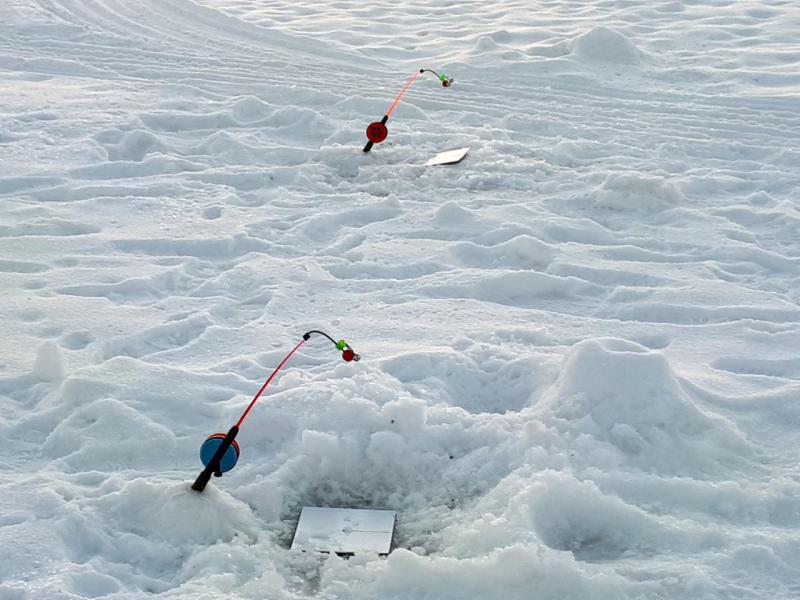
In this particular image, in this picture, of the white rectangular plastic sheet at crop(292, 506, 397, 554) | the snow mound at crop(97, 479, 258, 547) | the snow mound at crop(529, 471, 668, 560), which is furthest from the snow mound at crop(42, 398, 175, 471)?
the snow mound at crop(529, 471, 668, 560)

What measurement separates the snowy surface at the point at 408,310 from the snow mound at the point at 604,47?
0.11ft

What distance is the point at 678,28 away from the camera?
A: 7.77m

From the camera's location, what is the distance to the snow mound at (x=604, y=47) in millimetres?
7113

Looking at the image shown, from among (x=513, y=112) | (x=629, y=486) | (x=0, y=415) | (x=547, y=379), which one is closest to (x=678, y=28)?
(x=513, y=112)

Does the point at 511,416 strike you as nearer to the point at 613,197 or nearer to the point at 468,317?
the point at 468,317

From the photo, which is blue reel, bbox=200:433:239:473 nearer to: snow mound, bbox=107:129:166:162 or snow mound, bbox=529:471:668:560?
snow mound, bbox=529:471:668:560

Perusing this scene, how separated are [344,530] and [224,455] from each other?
1.38 ft

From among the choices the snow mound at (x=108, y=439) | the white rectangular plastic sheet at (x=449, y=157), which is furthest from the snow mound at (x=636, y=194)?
the snow mound at (x=108, y=439)

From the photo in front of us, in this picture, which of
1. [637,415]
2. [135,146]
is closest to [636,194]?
[637,415]

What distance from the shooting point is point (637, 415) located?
3.34m

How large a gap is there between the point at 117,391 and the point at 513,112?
Result: 3575 millimetres

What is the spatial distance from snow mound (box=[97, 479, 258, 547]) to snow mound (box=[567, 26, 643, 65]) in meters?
5.01

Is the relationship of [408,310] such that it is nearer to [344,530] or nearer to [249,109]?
[344,530]

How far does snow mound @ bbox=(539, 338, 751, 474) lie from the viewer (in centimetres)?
326
